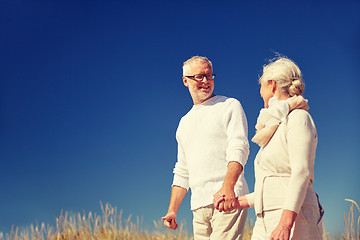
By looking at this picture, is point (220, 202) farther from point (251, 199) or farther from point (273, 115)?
point (273, 115)

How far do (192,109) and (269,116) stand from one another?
1905 mm

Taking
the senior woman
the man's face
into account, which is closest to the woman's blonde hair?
the senior woman

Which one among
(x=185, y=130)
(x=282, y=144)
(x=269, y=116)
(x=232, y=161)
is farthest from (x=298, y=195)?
(x=185, y=130)

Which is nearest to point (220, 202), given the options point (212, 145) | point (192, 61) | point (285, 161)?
point (212, 145)

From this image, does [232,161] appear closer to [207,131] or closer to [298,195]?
[207,131]

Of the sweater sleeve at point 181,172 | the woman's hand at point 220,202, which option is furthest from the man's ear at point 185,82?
the woman's hand at point 220,202

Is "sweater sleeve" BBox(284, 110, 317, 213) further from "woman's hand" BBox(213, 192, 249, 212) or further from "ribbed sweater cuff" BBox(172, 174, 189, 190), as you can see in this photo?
"ribbed sweater cuff" BBox(172, 174, 189, 190)

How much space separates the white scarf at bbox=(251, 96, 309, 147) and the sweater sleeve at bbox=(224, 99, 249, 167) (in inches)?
38.5

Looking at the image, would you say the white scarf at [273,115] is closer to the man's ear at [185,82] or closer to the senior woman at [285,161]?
the senior woman at [285,161]

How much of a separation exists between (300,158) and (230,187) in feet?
4.25

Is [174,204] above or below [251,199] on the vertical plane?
above

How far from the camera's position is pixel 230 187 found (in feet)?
13.6

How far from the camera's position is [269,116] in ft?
10.6

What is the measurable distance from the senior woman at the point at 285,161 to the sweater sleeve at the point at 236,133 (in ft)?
3.25
